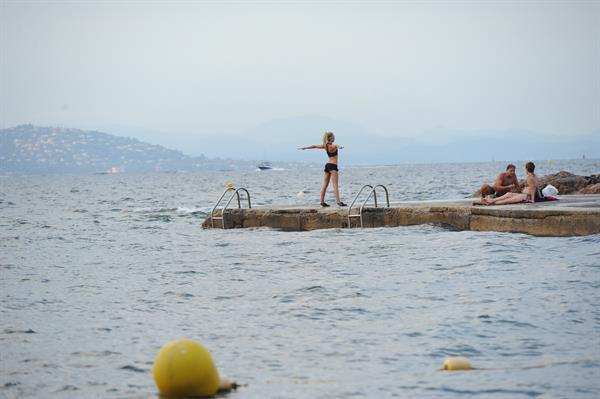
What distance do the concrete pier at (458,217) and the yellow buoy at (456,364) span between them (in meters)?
10.5

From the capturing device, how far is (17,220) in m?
40.2

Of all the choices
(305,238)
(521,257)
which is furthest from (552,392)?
(305,238)

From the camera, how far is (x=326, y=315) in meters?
11.8

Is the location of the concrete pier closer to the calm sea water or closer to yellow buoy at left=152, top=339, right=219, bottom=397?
the calm sea water

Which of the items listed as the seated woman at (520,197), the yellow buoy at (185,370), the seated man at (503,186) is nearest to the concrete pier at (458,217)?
the seated woman at (520,197)

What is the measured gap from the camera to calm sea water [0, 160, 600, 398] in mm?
8328

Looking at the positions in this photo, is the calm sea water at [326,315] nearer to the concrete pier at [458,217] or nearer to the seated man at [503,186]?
the concrete pier at [458,217]

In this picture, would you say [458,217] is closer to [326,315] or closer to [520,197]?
[520,197]

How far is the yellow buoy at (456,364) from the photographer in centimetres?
847

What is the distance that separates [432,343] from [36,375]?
432 centimetres

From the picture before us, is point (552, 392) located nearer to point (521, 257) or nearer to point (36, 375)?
point (36, 375)

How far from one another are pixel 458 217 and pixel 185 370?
47.9ft

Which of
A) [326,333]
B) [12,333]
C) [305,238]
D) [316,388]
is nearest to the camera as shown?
[316,388]

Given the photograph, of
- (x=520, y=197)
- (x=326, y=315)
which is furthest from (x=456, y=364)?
(x=520, y=197)
